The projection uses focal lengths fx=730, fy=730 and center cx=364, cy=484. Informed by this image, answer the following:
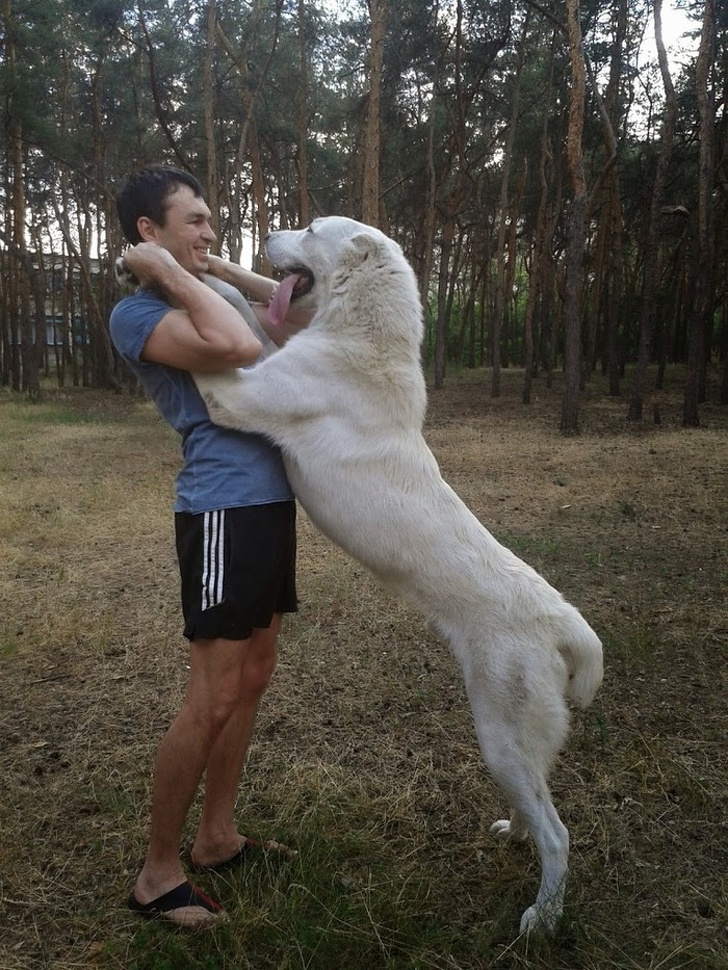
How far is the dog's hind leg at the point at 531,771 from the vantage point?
7.96 ft

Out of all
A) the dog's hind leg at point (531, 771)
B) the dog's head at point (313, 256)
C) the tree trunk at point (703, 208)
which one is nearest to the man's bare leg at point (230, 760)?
the dog's hind leg at point (531, 771)

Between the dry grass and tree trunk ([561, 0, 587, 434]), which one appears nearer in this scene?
the dry grass

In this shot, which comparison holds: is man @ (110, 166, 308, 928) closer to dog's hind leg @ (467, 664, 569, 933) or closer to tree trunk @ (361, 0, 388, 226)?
dog's hind leg @ (467, 664, 569, 933)

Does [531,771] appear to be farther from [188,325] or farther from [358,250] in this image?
[358,250]

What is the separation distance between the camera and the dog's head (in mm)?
2924

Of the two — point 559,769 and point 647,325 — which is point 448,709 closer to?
point 559,769

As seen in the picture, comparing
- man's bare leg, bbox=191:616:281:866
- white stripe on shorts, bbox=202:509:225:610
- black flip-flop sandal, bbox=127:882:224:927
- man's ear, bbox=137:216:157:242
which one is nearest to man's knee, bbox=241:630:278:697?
man's bare leg, bbox=191:616:281:866

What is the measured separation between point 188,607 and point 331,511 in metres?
0.57

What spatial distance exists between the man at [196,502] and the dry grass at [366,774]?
0.38m

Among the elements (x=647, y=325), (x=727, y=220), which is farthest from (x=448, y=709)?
(x=727, y=220)

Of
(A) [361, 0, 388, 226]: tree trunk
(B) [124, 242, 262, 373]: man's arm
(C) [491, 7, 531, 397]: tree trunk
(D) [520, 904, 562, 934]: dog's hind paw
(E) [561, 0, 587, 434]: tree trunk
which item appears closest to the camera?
(B) [124, 242, 262, 373]: man's arm

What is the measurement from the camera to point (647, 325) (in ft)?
49.5

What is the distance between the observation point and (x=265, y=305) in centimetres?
309

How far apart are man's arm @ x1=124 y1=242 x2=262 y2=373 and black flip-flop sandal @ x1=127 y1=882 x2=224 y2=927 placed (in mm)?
1806
